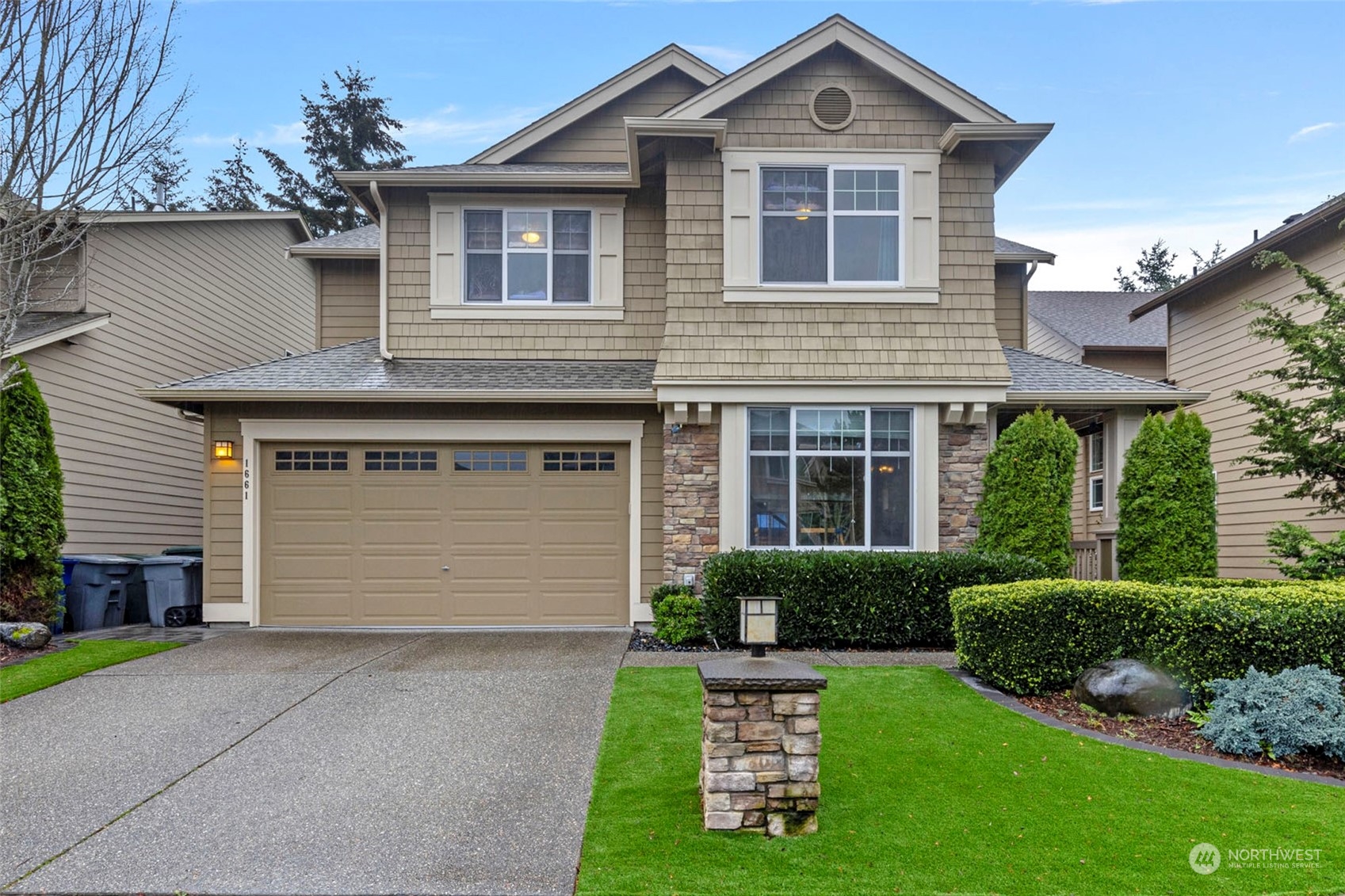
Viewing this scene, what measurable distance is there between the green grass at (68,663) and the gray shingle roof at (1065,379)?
9.54 m

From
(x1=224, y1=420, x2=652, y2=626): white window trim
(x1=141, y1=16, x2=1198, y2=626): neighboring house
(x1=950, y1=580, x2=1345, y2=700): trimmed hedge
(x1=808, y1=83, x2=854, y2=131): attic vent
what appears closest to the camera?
(x1=950, y1=580, x2=1345, y2=700): trimmed hedge

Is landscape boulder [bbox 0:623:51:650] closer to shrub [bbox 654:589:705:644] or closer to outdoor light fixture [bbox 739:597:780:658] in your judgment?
shrub [bbox 654:589:705:644]

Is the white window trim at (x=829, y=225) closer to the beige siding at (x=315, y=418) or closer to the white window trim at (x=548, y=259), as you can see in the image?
the white window trim at (x=548, y=259)

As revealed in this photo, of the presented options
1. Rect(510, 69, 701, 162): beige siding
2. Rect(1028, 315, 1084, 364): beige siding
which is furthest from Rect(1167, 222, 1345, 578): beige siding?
Rect(510, 69, 701, 162): beige siding

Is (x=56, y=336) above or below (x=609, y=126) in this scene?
below

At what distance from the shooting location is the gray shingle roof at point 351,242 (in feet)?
39.2

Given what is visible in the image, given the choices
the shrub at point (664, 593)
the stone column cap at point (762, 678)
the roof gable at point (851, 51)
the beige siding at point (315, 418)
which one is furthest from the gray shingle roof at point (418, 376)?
the stone column cap at point (762, 678)

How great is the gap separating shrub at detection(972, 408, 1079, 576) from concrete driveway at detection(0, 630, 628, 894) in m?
4.34

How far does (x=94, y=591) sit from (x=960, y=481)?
10.0 metres

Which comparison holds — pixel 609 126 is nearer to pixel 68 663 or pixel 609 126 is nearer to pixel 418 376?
pixel 418 376

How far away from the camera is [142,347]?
12.2 m

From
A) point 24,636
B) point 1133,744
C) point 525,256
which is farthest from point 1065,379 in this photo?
point 24,636

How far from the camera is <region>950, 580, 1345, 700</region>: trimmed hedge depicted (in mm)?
5621

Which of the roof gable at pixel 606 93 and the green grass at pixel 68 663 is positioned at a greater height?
the roof gable at pixel 606 93
